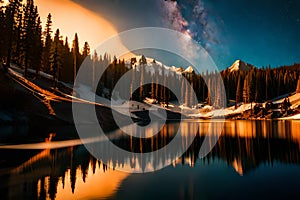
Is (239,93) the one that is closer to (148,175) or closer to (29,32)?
(29,32)

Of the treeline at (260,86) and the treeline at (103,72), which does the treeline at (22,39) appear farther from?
the treeline at (260,86)

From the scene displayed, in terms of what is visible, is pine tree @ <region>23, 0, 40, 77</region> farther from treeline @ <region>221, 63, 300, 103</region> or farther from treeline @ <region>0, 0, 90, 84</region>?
treeline @ <region>221, 63, 300, 103</region>

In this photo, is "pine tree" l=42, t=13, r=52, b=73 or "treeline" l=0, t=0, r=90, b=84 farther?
"pine tree" l=42, t=13, r=52, b=73

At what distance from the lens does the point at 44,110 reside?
43.2m

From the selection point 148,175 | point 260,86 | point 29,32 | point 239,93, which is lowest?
point 148,175

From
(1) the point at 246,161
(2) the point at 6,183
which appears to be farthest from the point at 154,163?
(2) the point at 6,183

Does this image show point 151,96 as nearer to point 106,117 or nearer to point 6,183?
point 106,117

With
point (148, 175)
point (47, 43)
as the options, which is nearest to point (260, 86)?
point (47, 43)

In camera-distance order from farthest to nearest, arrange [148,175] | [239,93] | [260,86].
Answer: [260,86] → [239,93] → [148,175]

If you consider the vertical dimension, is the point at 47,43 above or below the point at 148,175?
above

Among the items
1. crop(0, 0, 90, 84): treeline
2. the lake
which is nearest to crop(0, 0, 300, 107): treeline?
crop(0, 0, 90, 84): treeline

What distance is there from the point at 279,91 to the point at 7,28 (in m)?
126

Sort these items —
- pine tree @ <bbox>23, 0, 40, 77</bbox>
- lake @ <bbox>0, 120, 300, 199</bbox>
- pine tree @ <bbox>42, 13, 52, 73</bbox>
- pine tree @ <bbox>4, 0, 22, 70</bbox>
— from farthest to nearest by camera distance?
pine tree @ <bbox>42, 13, 52, 73</bbox>, pine tree @ <bbox>23, 0, 40, 77</bbox>, pine tree @ <bbox>4, 0, 22, 70</bbox>, lake @ <bbox>0, 120, 300, 199</bbox>

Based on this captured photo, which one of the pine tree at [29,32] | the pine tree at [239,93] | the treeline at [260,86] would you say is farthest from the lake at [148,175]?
the pine tree at [239,93]
